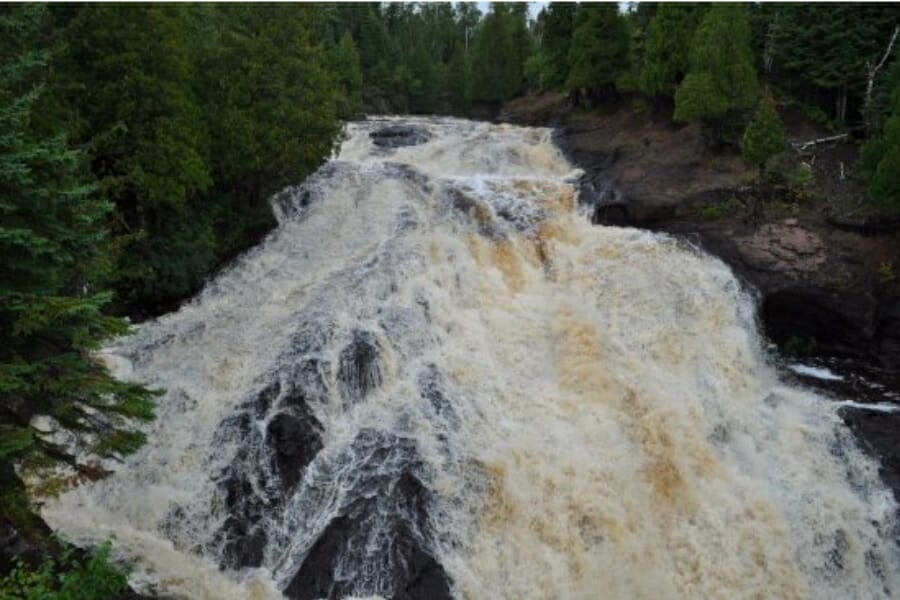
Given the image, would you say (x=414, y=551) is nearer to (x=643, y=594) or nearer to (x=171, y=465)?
(x=643, y=594)

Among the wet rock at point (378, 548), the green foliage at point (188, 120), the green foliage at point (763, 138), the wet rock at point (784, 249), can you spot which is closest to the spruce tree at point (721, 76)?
the green foliage at point (763, 138)

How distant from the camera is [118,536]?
12.4 meters

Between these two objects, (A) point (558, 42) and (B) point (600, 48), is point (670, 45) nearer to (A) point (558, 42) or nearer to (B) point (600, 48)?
(B) point (600, 48)

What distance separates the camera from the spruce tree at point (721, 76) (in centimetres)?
2584

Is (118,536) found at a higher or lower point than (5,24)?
lower

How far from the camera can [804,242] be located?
68.3 ft

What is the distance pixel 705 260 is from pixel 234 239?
14359 mm

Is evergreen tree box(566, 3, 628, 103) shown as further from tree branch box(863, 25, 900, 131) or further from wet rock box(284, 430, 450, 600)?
wet rock box(284, 430, 450, 600)

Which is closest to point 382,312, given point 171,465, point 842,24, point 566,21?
point 171,465

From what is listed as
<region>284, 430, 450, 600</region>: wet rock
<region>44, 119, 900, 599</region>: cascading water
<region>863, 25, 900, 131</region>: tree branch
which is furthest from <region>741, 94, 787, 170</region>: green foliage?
<region>284, 430, 450, 600</region>: wet rock

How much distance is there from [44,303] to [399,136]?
93.5 feet

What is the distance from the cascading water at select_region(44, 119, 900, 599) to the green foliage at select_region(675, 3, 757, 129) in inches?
343

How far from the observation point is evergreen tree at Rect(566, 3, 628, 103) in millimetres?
36719

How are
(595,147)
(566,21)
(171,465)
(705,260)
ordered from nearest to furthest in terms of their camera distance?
1. (171,465)
2. (705,260)
3. (595,147)
4. (566,21)
